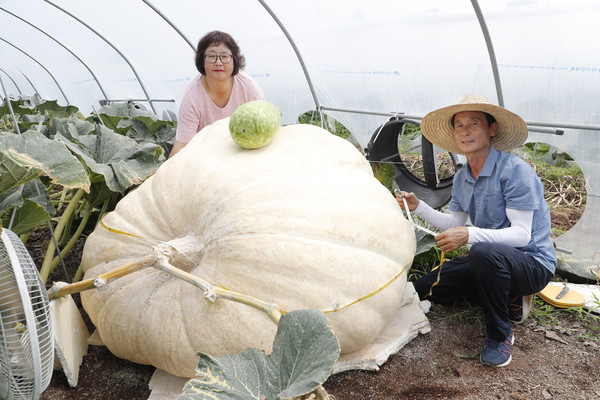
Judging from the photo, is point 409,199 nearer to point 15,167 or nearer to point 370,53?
point 15,167

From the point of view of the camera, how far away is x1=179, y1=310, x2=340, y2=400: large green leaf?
3.52 feet

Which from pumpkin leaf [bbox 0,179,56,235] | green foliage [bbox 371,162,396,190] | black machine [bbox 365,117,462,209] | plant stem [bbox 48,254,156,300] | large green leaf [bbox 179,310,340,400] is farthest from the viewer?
green foliage [bbox 371,162,396,190]

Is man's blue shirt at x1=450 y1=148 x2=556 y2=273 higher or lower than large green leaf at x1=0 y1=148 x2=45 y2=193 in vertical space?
lower

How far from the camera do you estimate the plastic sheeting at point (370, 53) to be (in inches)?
110

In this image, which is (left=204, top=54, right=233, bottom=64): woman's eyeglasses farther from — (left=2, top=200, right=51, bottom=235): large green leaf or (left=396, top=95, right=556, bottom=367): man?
(left=2, top=200, right=51, bottom=235): large green leaf

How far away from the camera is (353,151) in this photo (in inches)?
82.3

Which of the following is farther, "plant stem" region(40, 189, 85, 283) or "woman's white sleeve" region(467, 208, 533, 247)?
"plant stem" region(40, 189, 85, 283)

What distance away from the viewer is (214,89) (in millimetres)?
3178

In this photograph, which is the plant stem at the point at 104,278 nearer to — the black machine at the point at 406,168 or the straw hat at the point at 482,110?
the straw hat at the point at 482,110

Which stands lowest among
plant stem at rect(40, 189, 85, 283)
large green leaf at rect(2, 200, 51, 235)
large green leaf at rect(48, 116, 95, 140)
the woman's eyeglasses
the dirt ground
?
the dirt ground

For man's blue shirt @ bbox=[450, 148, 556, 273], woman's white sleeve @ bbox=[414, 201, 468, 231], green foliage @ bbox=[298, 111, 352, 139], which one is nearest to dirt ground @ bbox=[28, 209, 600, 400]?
man's blue shirt @ bbox=[450, 148, 556, 273]

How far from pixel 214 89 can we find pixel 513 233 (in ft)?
6.33

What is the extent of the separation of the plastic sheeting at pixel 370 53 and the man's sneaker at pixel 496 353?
1.08m

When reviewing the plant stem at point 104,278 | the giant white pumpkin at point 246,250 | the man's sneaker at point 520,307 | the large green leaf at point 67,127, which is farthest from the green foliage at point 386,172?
the plant stem at point 104,278
